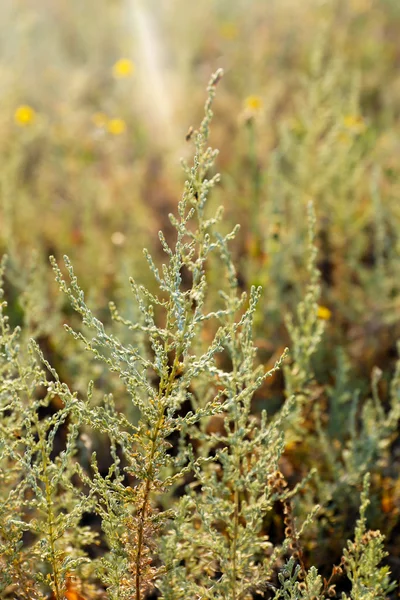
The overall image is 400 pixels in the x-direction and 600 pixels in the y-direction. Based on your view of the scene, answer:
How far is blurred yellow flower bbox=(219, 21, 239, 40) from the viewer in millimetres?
5393

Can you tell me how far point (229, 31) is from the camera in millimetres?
5520

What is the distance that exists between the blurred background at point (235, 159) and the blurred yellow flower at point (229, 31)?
3 centimetres

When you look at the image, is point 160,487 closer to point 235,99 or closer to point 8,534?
point 8,534

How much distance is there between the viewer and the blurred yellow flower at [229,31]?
5393mm

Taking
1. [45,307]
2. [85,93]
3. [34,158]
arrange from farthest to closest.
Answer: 1. [85,93]
2. [34,158]
3. [45,307]

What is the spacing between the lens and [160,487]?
4.22 feet

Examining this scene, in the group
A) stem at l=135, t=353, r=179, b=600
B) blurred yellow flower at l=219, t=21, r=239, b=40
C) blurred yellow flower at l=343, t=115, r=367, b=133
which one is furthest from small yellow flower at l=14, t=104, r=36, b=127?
stem at l=135, t=353, r=179, b=600

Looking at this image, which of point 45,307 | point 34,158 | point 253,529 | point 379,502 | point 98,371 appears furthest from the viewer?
point 34,158

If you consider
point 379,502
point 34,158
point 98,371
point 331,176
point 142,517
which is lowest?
point 142,517

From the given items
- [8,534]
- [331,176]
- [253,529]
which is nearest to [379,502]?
[253,529]

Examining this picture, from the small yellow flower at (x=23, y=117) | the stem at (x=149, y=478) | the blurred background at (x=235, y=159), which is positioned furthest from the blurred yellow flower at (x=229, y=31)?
the stem at (x=149, y=478)

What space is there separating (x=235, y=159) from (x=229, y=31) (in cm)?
218

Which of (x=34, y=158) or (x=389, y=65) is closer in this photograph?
(x=34, y=158)

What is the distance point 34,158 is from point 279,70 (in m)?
2.01
